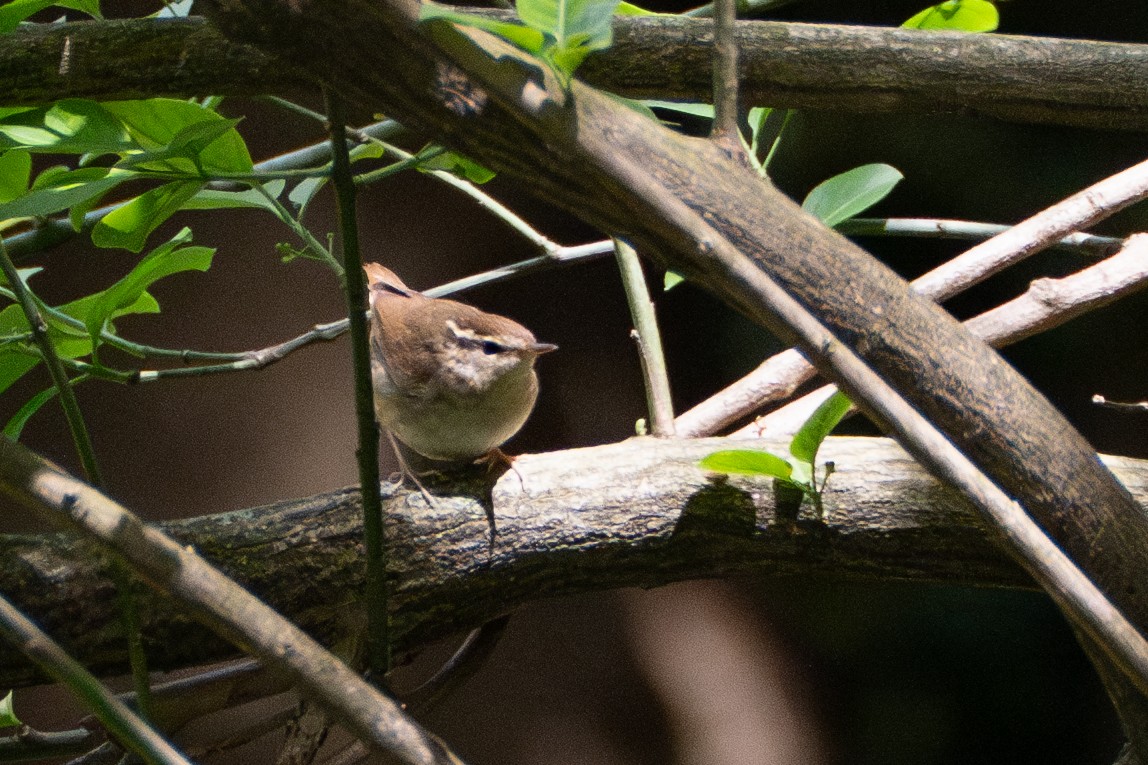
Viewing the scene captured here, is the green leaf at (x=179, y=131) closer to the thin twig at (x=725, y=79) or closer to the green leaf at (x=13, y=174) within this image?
the green leaf at (x=13, y=174)

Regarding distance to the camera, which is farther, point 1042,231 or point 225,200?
point 1042,231

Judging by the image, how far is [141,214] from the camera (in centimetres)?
98

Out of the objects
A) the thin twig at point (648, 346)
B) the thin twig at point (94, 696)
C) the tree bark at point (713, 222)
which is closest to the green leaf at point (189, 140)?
the tree bark at point (713, 222)

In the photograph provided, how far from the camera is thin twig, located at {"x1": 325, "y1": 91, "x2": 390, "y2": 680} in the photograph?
0.65 meters

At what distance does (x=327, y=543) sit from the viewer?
1.09 metres

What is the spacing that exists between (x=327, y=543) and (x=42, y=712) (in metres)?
1.47

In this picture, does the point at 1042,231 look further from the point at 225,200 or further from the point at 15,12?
the point at 15,12

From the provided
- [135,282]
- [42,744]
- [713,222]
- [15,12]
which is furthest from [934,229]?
[42,744]

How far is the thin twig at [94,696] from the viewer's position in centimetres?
47

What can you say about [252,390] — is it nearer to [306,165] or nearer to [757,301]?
[306,165]

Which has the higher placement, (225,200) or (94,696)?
(225,200)

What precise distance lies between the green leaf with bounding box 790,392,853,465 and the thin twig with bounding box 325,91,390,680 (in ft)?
1.61

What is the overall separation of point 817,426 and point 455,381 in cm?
56

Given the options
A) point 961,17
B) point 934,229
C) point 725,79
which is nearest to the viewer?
point 725,79
